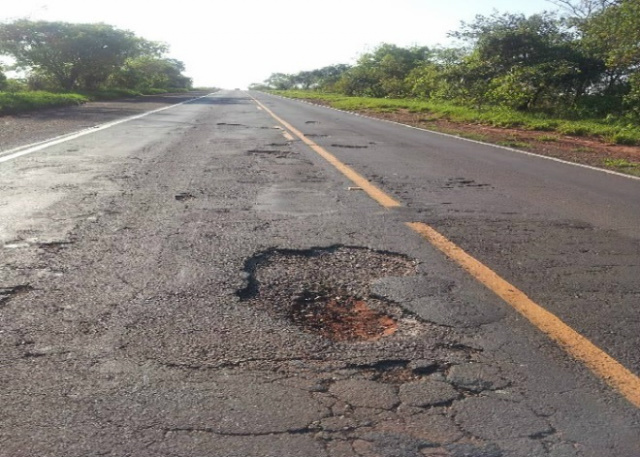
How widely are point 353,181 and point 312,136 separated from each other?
6.11 meters

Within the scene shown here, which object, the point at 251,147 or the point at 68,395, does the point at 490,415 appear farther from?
the point at 251,147

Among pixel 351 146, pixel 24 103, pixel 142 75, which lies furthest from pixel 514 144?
pixel 142 75

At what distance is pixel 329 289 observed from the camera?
3.42 metres

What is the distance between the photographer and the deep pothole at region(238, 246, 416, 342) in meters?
2.94

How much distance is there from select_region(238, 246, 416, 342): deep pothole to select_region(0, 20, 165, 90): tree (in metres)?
36.2

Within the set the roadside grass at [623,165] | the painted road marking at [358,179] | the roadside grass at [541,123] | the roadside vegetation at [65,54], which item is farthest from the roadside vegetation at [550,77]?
the roadside vegetation at [65,54]

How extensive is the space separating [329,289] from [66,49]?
3720 centimetres

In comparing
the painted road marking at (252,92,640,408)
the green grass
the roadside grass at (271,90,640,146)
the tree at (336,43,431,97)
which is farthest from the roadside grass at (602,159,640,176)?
the tree at (336,43,431,97)

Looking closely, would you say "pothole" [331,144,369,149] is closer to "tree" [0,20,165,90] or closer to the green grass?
the green grass

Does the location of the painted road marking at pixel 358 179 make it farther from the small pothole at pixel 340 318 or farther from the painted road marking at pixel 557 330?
the small pothole at pixel 340 318

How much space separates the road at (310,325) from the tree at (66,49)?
33.4m

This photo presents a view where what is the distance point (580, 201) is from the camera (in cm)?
634

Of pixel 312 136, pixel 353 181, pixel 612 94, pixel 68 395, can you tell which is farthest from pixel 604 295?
pixel 612 94

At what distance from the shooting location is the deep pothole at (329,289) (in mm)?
2943
